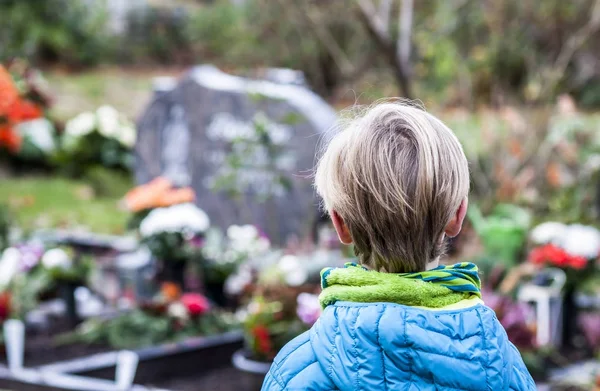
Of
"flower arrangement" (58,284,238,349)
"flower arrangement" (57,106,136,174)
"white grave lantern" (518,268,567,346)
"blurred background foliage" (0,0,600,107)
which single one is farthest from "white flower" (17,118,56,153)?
"white grave lantern" (518,268,567,346)

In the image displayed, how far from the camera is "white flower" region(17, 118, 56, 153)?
48.4 feet

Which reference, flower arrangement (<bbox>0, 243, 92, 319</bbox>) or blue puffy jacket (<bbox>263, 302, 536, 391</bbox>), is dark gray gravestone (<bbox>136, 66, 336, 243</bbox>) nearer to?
flower arrangement (<bbox>0, 243, 92, 319</bbox>)

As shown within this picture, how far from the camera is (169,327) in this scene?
5.55m

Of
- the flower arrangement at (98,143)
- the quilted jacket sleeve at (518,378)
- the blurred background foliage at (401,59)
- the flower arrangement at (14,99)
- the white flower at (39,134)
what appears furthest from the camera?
the white flower at (39,134)

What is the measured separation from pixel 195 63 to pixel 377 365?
20262 mm

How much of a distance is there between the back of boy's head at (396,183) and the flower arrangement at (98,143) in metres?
12.3

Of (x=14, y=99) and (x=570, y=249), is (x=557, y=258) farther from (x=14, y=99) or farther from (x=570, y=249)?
(x=14, y=99)

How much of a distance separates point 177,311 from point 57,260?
115cm

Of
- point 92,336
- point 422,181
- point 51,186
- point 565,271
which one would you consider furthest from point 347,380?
point 51,186

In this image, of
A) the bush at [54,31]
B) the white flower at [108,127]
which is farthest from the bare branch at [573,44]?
the bush at [54,31]

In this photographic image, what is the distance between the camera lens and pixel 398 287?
5.53 feet

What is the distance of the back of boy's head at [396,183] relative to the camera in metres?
1.66

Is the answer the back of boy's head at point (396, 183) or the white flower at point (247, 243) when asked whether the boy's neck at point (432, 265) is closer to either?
the back of boy's head at point (396, 183)

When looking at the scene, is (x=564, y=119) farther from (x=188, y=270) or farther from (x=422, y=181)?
(x=422, y=181)
